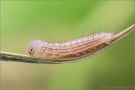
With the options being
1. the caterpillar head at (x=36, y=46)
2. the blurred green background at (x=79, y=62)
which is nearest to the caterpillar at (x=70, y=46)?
the caterpillar head at (x=36, y=46)

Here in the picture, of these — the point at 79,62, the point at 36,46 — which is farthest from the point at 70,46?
the point at 79,62

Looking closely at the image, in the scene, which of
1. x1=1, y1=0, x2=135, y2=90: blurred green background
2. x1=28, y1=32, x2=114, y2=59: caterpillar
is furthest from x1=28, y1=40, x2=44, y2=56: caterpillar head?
x1=1, y1=0, x2=135, y2=90: blurred green background

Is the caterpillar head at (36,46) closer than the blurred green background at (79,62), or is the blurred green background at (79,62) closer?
the caterpillar head at (36,46)

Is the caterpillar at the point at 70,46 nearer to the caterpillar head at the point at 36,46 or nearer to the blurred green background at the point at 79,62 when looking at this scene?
the caterpillar head at the point at 36,46

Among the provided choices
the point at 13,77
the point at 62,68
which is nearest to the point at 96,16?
the point at 62,68

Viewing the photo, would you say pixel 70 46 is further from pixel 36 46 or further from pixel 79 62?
pixel 79 62

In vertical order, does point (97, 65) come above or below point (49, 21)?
below

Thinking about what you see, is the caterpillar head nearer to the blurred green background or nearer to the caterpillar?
the caterpillar

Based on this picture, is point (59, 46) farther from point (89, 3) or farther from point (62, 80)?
point (89, 3)
